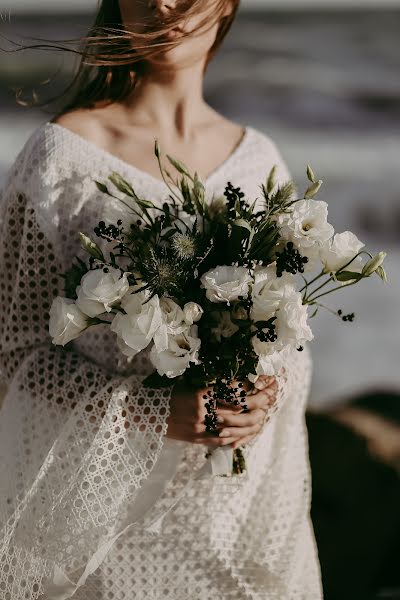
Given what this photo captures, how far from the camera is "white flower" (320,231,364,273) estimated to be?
117 centimetres

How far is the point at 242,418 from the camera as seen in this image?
4.33 feet

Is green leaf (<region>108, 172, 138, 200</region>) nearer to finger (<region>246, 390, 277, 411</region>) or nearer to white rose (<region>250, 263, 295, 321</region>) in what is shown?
white rose (<region>250, 263, 295, 321</region>)

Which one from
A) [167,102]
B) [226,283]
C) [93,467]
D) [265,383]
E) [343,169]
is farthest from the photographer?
[343,169]

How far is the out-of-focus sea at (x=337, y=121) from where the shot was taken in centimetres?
262

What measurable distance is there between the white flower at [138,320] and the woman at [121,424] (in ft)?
0.61

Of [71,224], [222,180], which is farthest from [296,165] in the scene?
[71,224]

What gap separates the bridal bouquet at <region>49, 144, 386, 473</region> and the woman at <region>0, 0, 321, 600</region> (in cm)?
15

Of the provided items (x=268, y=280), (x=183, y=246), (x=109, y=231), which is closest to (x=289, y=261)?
(x=268, y=280)

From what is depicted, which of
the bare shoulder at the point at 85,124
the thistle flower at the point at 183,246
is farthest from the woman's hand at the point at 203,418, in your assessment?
Answer: the bare shoulder at the point at 85,124

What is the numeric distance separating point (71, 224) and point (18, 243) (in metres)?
0.11

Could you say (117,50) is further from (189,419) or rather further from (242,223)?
(189,419)

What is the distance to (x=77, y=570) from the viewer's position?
129 cm

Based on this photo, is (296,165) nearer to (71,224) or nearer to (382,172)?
(382,172)

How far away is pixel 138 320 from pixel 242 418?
0.29 m
